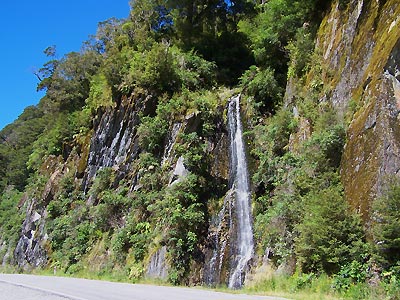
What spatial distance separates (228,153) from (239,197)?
292 centimetres

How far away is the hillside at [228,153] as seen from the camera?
1207 centimetres

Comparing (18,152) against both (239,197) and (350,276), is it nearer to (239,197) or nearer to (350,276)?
(239,197)

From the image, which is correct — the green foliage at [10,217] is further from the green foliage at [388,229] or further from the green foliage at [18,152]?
the green foliage at [388,229]

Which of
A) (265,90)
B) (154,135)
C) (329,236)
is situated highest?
(265,90)

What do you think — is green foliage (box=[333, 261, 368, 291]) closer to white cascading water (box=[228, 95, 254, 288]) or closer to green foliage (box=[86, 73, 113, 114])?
white cascading water (box=[228, 95, 254, 288])

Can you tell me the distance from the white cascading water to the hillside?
75 mm

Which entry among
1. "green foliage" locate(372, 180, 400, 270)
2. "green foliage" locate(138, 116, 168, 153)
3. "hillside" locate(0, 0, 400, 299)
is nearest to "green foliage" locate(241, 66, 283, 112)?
"hillside" locate(0, 0, 400, 299)

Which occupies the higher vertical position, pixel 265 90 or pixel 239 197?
pixel 265 90

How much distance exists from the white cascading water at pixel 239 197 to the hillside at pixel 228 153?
3.0 inches

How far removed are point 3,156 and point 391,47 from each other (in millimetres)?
60548

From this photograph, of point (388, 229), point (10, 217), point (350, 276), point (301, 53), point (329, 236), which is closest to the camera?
point (388, 229)

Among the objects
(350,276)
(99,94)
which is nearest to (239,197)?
(350,276)

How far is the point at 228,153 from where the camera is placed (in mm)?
21750

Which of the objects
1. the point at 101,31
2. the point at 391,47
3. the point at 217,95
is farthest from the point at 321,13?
the point at 101,31
